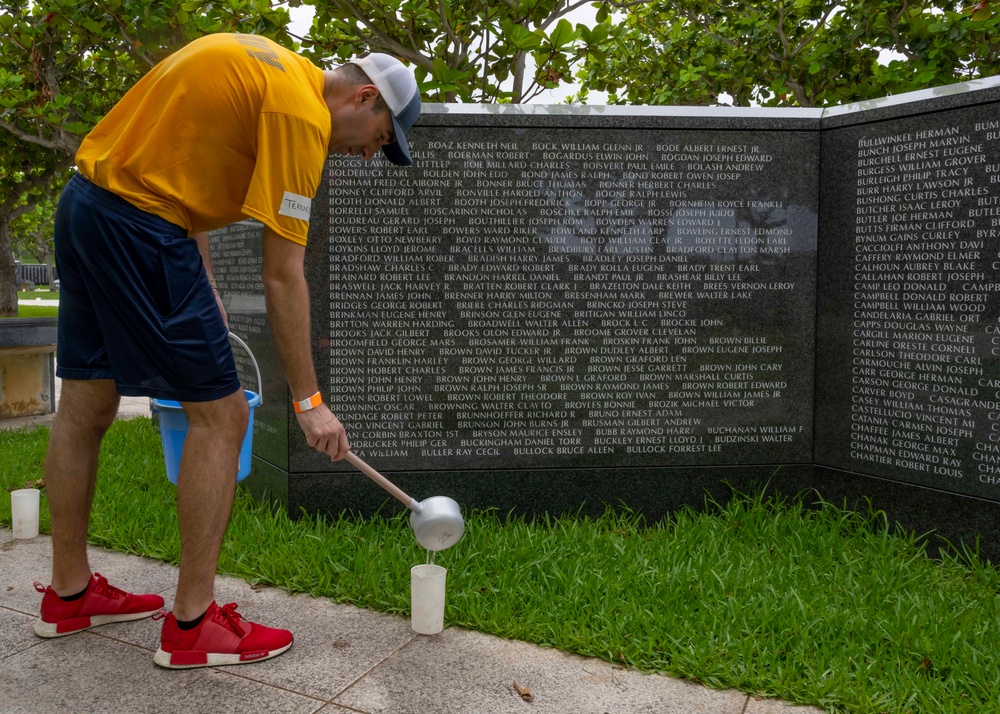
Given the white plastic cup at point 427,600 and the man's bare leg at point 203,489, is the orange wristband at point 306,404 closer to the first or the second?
the man's bare leg at point 203,489

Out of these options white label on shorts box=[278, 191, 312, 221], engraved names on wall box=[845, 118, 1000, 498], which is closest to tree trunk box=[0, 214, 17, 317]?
white label on shorts box=[278, 191, 312, 221]

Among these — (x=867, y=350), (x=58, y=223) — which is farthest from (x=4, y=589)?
(x=867, y=350)

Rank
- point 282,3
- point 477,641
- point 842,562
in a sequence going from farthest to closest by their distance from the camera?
point 282,3, point 842,562, point 477,641

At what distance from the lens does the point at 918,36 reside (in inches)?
223

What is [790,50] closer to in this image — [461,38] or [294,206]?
[461,38]

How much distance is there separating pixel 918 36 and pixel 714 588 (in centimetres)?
448

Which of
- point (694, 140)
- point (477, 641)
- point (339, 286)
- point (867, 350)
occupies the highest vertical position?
point (694, 140)

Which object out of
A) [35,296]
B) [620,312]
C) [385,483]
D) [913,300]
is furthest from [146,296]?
[35,296]

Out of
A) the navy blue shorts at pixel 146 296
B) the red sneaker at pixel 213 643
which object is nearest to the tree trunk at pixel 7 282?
the navy blue shorts at pixel 146 296

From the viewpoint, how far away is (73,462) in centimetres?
267

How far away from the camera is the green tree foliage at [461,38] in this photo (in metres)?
5.18

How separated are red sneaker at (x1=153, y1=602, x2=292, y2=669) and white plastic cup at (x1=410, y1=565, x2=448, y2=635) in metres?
0.50

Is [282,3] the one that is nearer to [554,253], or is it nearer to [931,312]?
[554,253]

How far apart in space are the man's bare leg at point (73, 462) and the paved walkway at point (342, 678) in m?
0.31
